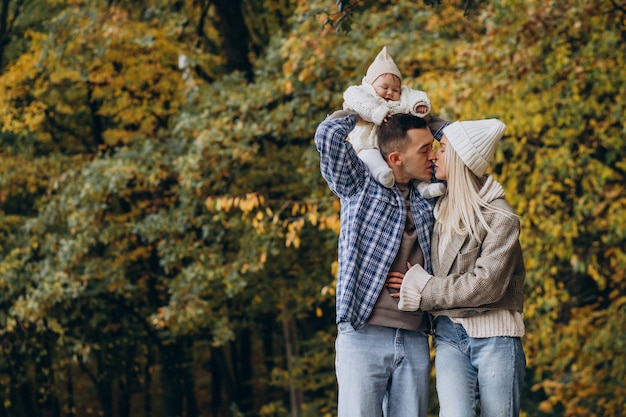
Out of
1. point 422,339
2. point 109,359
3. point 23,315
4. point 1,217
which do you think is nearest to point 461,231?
point 422,339

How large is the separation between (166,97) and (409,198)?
883cm

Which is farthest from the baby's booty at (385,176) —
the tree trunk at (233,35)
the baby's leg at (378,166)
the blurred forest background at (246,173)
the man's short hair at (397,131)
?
the tree trunk at (233,35)

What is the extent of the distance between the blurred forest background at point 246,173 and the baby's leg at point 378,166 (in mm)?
1617

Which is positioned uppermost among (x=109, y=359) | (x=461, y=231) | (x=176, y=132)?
(x=176, y=132)

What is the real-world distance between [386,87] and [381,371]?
3.50 ft

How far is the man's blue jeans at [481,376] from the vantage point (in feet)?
9.55

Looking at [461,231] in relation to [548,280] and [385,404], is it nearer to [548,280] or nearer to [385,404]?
[385,404]

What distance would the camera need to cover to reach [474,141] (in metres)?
3.02

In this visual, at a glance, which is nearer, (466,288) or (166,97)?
(466,288)

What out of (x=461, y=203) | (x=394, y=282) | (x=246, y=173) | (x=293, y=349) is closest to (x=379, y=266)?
(x=394, y=282)

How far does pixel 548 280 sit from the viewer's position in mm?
7074

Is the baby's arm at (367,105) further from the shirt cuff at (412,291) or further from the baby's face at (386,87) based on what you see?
the shirt cuff at (412,291)

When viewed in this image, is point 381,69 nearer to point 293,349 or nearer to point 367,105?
point 367,105

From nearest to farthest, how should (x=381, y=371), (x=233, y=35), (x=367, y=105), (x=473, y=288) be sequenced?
(x=473, y=288) < (x=381, y=371) < (x=367, y=105) < (x=233, y=35)
